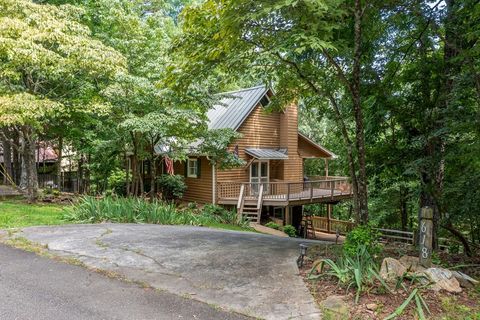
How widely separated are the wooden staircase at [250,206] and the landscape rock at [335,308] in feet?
39.4

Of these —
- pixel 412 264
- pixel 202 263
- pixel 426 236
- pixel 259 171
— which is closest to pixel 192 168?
pixel 259 171

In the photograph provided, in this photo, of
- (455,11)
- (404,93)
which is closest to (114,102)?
(404,93)

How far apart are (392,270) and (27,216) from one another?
874 centimetres

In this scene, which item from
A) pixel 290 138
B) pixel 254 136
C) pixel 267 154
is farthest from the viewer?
pixel 290 138

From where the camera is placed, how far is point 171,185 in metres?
18.3

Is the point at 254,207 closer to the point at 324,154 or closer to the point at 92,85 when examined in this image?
the point at 324,154

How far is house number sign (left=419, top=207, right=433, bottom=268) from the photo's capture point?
4.60m

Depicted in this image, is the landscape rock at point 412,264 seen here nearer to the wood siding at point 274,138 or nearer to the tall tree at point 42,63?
the tall tree at point 42,63

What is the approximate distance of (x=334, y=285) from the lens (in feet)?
14.4

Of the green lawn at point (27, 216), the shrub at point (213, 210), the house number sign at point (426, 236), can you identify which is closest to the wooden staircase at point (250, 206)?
the shrub at point (213, 210)

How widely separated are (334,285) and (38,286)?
356cm

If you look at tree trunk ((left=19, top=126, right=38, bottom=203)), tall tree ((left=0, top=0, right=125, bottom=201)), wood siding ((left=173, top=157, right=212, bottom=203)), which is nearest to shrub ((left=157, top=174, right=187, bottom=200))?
wood siding ((left=173, top=157, right=212, bottom=203))

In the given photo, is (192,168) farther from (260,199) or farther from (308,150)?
(308,150)

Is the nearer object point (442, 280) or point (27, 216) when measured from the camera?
point (442, 280)
